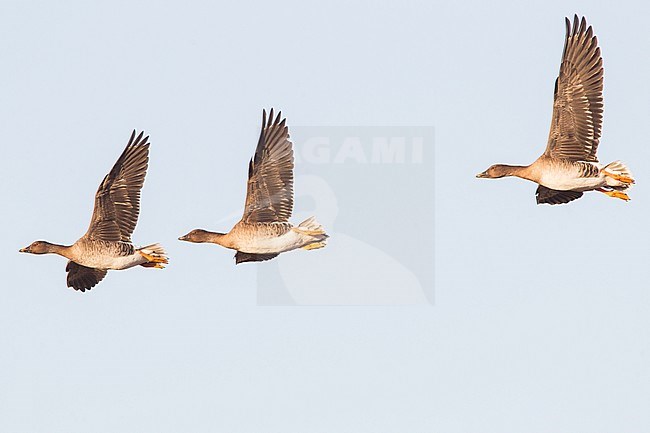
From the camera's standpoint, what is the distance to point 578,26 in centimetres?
4466

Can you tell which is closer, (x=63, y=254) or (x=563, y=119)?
(x=563, y=119)

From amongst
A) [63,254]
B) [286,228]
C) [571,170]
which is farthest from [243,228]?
[571,170]

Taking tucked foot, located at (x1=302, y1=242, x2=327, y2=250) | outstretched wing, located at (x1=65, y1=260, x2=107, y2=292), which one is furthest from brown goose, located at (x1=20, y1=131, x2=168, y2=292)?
tucked foot, located at (x1=302, y1=242, x2=327, y2=250)

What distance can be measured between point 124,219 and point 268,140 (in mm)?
4292

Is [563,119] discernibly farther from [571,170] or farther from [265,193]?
[265,193]

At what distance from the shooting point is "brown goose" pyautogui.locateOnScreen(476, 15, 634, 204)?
44469mm

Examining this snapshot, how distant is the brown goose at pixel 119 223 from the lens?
152 ft

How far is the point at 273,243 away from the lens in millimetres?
45688

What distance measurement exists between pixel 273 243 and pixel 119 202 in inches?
161

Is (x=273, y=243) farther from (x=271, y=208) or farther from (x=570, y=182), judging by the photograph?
(x=570, y=182)

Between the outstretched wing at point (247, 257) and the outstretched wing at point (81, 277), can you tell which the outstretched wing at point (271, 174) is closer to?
the outstretched wing at point (247, 257)

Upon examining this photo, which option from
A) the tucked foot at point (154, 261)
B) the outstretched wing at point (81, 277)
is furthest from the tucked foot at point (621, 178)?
the outstretched wing at point (81, 277)

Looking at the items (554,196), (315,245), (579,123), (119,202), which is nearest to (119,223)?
(119,202)

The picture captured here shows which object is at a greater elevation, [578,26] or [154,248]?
[578,26]
